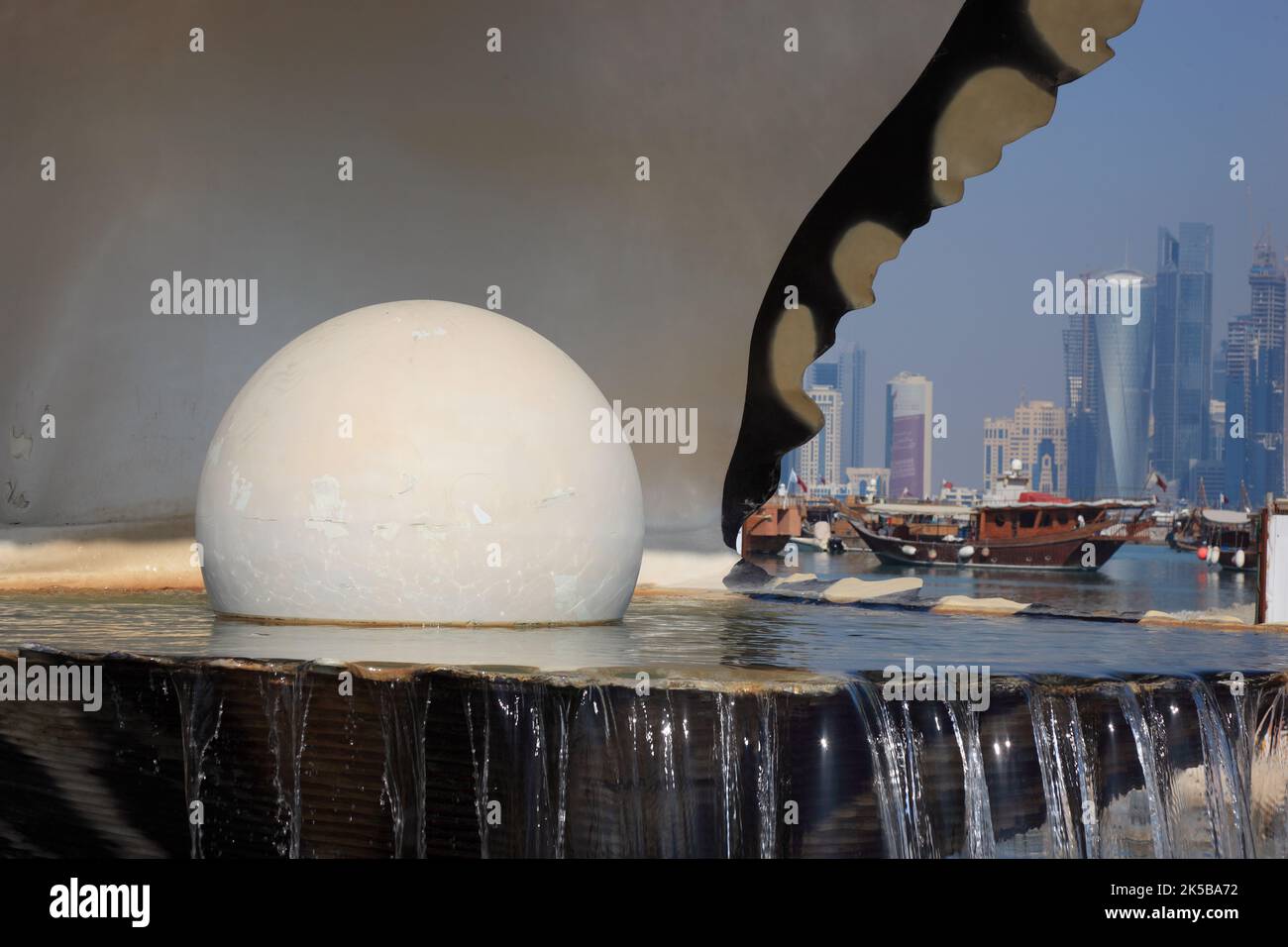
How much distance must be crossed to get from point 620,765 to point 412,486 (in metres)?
2.70

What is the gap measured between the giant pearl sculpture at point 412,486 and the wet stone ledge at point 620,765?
1.92 m

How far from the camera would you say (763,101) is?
611 inches

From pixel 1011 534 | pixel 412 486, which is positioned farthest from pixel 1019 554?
pixel 412 486

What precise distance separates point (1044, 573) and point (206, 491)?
171ft

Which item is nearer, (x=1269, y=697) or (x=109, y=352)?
(x=1269, y=697)

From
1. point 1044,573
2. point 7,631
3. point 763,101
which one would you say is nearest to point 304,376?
point 7,631

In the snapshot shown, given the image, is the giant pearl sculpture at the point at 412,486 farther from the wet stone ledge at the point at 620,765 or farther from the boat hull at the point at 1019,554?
the boat hull at the point at 1019,554

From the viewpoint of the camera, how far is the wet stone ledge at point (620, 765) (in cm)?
542

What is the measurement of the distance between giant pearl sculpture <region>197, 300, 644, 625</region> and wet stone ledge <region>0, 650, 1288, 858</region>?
1.92m

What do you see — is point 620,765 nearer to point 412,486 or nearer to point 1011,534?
point 412,486

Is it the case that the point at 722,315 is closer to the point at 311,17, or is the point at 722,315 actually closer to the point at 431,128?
the point at 431,128

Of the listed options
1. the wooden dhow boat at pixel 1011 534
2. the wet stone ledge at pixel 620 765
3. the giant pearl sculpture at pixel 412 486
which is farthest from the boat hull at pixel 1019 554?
the wet stone ledge at pixel 620 765

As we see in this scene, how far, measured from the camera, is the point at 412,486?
7.62 meters

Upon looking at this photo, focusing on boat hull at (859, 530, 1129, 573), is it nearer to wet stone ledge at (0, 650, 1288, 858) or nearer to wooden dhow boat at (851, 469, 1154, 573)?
wooden dhow boat at (851, 469, 1154, 573)
